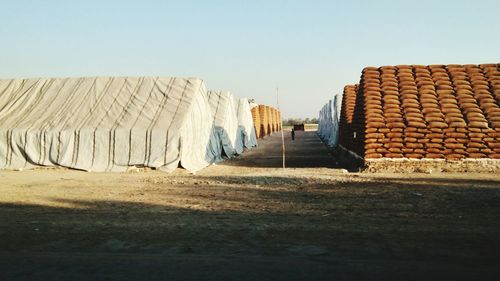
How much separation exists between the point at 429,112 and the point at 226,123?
13.7 m

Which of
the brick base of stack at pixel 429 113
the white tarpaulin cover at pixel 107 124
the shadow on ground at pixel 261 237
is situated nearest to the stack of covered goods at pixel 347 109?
the brick base of stack at pixel 429 113

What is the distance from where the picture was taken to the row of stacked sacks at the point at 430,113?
587 inches

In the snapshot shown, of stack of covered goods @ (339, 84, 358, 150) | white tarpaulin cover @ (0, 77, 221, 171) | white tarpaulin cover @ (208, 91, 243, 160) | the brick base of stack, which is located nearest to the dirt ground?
the brick base of stack

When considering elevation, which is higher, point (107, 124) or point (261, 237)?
point (107, 124)

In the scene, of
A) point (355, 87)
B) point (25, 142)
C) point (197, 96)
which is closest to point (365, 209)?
point (197, 96)

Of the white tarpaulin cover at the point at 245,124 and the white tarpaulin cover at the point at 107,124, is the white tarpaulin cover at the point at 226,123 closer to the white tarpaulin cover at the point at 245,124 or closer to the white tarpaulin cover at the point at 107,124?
the white tarpaulin cover at the point at 245,124

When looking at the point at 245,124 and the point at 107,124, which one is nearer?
the point at 107,124

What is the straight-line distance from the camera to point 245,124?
3453 centimetres

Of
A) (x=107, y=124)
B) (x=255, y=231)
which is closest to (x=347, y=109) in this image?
(x=107, y=124)

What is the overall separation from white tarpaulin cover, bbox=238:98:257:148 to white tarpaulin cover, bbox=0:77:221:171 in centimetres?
1094

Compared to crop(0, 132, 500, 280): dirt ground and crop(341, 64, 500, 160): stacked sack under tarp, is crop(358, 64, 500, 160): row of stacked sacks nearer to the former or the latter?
crop(341, 64, 500, 160): stacked sack under tarp

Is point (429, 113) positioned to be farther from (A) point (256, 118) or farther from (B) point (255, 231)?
(A) point (256, 118)

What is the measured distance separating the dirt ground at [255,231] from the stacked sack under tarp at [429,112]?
3205 millimetres

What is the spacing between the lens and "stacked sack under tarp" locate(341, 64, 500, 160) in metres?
14.9
